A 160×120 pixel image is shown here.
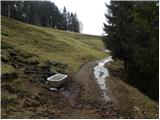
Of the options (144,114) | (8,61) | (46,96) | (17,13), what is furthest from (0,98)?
(17,13)

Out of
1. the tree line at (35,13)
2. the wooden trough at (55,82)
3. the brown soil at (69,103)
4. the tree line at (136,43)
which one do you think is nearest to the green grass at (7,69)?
the brown soil at (69,103)

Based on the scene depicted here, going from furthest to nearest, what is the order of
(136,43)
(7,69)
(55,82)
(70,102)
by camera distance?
(136,43), (7,69), (55,82), (70,102)

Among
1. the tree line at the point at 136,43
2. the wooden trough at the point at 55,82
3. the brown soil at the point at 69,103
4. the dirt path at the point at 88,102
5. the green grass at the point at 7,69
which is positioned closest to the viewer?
the brown soil at the point at 69,103

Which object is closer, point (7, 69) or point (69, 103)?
point (69, 103)

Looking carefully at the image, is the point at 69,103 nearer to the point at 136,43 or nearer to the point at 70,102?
the point at 70,102

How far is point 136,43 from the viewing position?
30.0 m

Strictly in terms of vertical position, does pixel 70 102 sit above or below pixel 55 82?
below

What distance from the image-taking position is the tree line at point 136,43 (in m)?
21.6

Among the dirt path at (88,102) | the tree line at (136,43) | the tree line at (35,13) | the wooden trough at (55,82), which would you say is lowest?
the dirt path at (88,102)

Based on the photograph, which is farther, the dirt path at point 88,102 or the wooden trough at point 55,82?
the wooden trough at point 55,82

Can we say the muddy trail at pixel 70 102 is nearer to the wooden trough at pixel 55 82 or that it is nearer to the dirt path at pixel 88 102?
the dirt path at pixel 88 102

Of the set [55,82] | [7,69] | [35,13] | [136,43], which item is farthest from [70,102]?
[35,13]

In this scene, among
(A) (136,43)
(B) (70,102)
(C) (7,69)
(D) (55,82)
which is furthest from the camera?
(A) (136,43)

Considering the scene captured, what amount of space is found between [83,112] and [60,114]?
150cm
